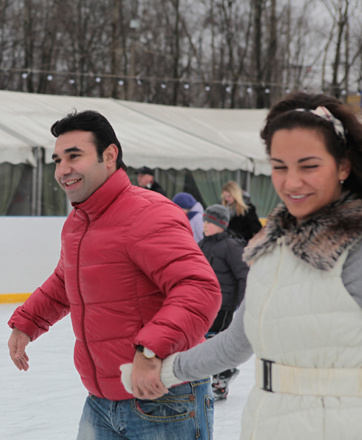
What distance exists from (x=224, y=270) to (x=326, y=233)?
326 centimetres

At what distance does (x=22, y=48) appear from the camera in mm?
25453

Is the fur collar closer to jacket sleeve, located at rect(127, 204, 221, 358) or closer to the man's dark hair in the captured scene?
jacket sleeve, located at rect(127, 204, 221, 358)

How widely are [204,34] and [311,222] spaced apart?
2705 cm

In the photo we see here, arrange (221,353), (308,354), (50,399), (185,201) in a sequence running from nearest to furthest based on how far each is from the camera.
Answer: (308,354) < (221,353) < (50,399) < (185,201)

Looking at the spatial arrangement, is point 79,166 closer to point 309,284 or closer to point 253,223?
point 309,284

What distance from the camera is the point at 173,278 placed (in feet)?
5.91

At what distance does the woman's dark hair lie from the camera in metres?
1.30

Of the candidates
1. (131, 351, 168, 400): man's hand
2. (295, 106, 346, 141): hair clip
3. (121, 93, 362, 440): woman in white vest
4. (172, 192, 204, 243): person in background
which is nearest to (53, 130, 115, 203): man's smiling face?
(131, 351, 168, 400): man's hand

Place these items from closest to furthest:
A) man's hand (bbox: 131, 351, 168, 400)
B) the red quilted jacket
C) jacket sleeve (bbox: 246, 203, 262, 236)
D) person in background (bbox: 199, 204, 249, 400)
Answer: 1. man's hand (bbox: 131, 351, 168, 400)
2. the red quilted jacket
3. person in background (bbox: 199, 204, 249, 400)
4. jacket sleeve (bbox: 246, 203, 262, 236)

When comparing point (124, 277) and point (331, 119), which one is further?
point (124, 277)

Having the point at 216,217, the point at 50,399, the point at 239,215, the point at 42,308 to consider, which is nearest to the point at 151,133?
the point at 239,215

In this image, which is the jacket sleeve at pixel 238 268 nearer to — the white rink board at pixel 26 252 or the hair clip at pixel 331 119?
Result: the hair clip at pixel 331 119

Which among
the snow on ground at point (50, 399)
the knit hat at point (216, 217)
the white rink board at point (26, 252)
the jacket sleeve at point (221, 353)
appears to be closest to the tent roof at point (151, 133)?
the white rink board at point (26, 252)

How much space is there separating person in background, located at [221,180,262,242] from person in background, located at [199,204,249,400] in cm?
→ 250
